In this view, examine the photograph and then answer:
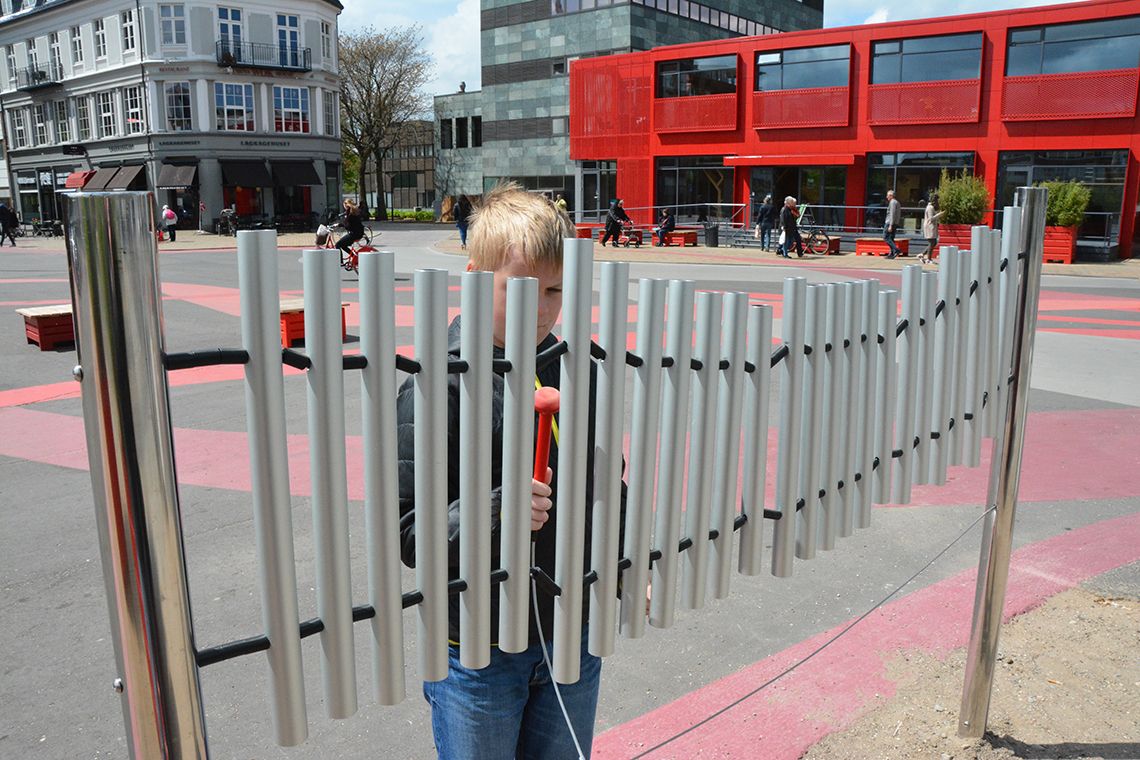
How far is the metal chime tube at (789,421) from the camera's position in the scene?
2.48 meters

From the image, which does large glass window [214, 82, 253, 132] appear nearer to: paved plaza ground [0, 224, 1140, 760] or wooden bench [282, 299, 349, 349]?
wooden bench [282, 299, 349, 349]

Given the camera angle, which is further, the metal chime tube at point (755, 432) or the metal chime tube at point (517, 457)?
the metal chime tube at point (755, 432)

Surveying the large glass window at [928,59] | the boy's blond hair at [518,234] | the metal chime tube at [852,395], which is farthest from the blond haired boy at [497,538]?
the large glass window at [928,59]

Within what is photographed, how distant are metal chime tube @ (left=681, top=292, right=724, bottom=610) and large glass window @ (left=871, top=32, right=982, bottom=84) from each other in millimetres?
31709

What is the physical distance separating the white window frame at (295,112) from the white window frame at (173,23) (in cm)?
486

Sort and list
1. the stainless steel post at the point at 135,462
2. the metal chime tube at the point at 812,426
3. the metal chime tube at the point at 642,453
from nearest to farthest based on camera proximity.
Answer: the stainless steel post at the point at 135,462, the metal chime tube at the point at 642,453, the metal chime tube at the point at 812,426

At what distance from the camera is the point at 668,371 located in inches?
87.0

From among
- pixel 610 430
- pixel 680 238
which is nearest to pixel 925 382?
pixel 610 430

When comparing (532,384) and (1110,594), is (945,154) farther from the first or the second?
(532,384)

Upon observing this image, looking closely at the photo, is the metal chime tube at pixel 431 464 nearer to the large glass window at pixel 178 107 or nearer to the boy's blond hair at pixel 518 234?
the boy's blond hair at pixel 518 234

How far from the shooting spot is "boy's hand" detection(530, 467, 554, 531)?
196 centimetres

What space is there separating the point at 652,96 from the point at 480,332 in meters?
37.4

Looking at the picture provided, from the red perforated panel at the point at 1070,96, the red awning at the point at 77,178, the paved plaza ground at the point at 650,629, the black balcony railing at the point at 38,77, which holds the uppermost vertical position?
the black balcony railing at the point at 38,77

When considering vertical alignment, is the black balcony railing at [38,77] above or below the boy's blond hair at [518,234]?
above
